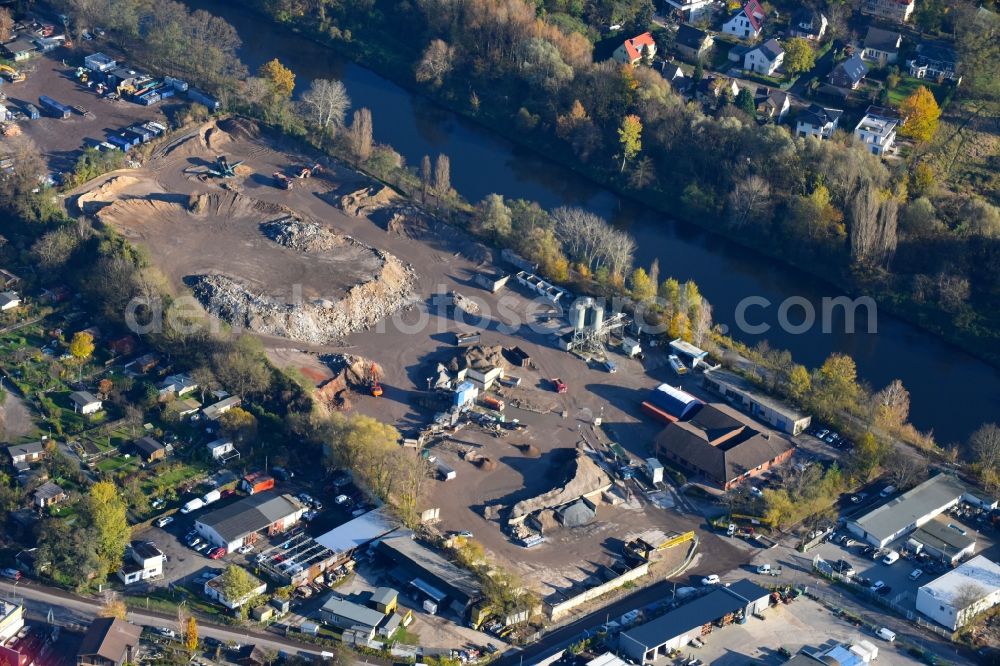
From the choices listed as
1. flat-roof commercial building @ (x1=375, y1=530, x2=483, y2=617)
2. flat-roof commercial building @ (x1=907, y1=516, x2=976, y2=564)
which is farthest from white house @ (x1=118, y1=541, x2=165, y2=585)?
flat-roof commercial building @ (x1=907, y1=516, x2=976, y2=564)

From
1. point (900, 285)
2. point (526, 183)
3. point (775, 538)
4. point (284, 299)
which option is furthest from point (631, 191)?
point (775, 538)

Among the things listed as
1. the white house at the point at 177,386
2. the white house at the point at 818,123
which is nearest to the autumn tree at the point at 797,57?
the white house at the point at 818,123

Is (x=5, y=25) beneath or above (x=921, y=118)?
beneath

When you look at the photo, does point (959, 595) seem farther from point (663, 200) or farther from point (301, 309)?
point (663, 200)

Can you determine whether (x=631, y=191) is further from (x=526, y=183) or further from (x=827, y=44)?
(x=827, y=44)

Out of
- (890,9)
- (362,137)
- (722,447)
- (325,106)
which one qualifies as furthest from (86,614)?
(890,9)
